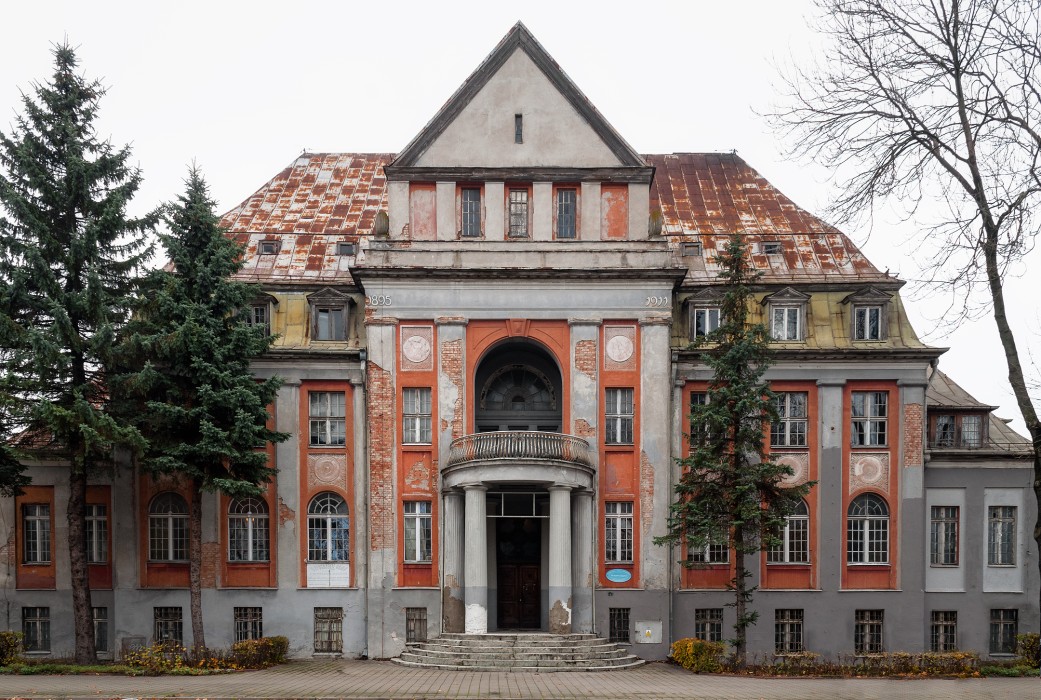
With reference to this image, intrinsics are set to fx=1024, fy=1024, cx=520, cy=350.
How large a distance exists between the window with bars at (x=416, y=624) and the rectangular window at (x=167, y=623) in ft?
24.7

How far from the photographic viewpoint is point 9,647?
28.8 metres

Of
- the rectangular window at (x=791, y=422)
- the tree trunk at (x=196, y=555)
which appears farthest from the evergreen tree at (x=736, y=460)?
the tree trunk at (x=196, y=555)

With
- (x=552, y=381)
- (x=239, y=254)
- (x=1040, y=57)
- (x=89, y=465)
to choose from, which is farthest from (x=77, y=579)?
(x=1040, y=57)

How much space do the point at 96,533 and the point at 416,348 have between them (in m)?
12.5

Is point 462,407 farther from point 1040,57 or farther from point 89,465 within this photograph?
point 1040,57

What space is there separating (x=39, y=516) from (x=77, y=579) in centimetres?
523

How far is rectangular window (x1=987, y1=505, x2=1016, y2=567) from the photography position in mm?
35219

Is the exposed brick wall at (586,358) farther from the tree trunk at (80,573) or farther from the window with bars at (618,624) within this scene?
the tree trunk at (80,573)

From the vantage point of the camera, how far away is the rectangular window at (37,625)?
33906 mm

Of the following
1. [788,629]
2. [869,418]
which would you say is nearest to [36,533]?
[788,629]

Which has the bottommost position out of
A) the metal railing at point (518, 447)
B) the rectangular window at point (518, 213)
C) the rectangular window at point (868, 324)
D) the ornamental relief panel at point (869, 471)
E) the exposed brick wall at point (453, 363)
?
the ornamental relief panel at point (869, 471)

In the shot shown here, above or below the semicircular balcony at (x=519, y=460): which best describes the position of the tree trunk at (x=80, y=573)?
below

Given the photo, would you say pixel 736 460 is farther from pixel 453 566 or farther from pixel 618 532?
pixel 453 566

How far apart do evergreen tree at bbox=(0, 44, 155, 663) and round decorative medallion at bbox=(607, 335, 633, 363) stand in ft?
48.7
